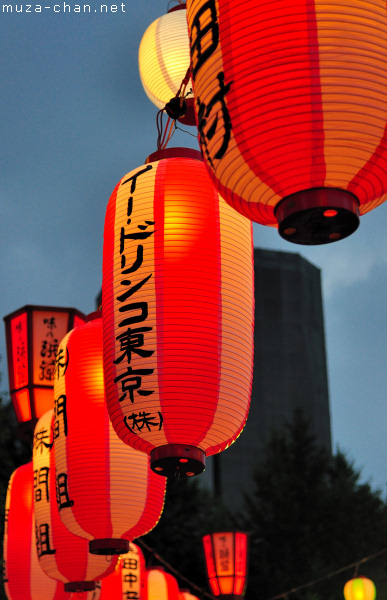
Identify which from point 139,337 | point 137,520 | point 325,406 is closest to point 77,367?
point 137,520

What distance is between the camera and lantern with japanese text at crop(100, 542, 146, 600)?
9422mm

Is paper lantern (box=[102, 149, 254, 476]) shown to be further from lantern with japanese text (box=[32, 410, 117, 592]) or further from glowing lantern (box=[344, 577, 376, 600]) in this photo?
glowing lantern (box=[344, 577, 376, 600])

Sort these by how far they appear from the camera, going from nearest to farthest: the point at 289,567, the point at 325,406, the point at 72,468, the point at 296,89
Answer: the point at 296,89 → the point at 72,468 → the point at 289,567 → the point at 325,406

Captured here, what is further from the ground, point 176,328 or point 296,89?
point 296,89

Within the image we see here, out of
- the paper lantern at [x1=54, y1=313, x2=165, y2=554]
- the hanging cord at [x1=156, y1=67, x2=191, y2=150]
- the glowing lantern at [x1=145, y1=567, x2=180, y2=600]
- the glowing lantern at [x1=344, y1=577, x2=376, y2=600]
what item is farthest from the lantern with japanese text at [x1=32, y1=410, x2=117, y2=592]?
the glowing lantern at [x1=344, y1=577, x2=376, y2=600]

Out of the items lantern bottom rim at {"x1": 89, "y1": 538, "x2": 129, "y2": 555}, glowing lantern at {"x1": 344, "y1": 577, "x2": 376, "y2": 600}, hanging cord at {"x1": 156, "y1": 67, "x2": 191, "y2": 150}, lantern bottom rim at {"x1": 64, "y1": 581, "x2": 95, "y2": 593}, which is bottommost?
glowing lantern at {"x1": 344, "y1": 577, "x2": 376, "y2": 600}

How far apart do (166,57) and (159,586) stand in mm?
7756

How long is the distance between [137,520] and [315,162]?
3263 mm

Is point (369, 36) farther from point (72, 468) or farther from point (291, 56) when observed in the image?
point (72, 468)

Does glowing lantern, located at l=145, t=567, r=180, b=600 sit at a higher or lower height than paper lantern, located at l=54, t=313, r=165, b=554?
lower

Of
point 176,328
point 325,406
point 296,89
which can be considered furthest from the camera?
point 325,406

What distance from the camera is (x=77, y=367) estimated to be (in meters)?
5.30

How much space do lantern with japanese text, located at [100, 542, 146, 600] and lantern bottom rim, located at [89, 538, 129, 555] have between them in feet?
14.5

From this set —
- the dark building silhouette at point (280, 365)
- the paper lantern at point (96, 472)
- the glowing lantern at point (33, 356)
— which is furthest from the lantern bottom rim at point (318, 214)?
the dark building silhouette at point (280, 365)
